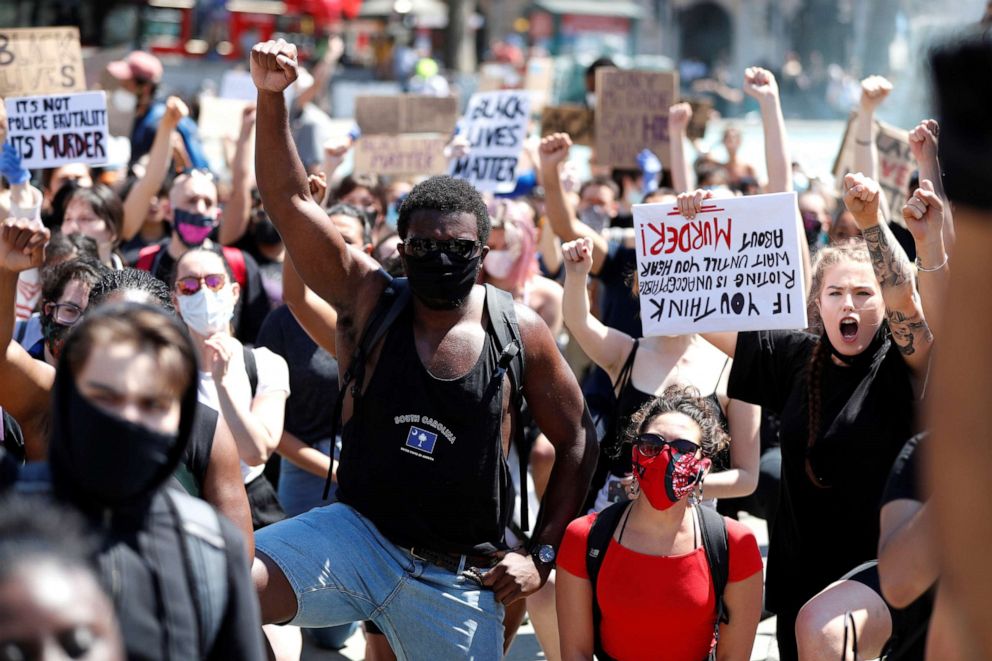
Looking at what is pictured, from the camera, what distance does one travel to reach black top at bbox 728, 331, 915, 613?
151 inches

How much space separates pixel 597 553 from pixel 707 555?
0.32 metres

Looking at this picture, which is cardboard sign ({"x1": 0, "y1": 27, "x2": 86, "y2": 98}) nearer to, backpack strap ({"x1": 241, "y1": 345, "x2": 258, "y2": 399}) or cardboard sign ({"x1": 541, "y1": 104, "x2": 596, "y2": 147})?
cardboard sign ({"x1": 541, "y1": 104, "x2": 596, "y2": 147})

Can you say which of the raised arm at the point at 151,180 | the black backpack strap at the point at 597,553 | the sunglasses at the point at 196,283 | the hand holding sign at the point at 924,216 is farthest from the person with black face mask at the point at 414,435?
the raised arm at the point at 151,180

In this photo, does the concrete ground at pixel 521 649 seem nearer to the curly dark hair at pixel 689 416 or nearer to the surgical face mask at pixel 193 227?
the curly dark hair at pixel 689 416

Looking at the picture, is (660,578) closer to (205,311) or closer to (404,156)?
(205,311)

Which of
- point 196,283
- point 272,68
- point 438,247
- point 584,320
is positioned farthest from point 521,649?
point 272,68

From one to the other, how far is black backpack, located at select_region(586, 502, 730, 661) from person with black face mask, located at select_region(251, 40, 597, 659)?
187mm

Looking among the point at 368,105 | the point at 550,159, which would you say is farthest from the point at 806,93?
the point at 550,159

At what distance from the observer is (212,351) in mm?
4273

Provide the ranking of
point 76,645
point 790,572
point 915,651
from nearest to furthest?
point 76,645 → point 915,651 → point 790,572

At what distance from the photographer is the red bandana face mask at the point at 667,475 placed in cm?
383

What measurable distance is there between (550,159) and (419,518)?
2.42 m

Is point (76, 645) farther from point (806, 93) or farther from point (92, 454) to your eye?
point (806, 93)

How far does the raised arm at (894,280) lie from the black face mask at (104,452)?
92.2 inches
